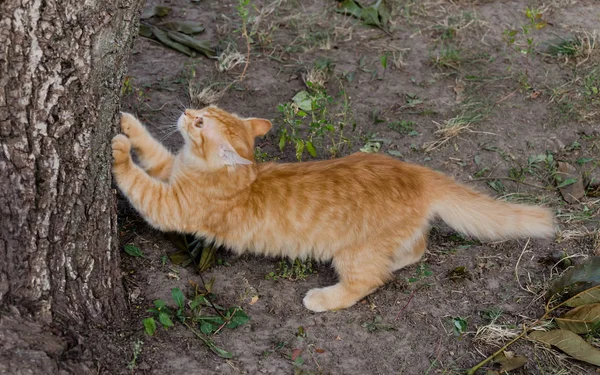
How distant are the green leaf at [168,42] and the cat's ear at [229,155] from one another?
1.82 meters

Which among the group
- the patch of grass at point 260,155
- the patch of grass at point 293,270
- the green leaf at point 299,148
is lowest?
the patch of grass at point 293,270

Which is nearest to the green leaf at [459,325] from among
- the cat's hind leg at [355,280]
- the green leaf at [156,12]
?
the cat's hind leg at [355,280]

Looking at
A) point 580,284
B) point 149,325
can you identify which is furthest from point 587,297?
point 149,325

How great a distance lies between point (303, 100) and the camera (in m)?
4.32

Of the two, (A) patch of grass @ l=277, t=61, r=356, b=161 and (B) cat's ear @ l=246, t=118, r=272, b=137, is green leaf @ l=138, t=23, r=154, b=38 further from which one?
(B) cat's ear @ l=246, t=118, r=272, b=137

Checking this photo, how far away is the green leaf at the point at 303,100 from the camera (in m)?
4.22

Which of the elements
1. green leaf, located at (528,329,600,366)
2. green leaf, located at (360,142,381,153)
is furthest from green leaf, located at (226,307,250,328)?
green leaf, located at (360,142,381,153)

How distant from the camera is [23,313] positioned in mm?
2434

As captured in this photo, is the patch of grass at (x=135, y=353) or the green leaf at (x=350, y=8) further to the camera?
the green leaf at (x=350, y=8)

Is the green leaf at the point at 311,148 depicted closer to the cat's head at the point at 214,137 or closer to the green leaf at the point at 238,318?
the cat's head at the point at 214,137

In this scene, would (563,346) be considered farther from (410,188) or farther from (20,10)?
(20,10)

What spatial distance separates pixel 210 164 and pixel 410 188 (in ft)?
3.44

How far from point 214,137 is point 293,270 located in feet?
2.76

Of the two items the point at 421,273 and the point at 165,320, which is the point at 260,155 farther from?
the point at 165,320
